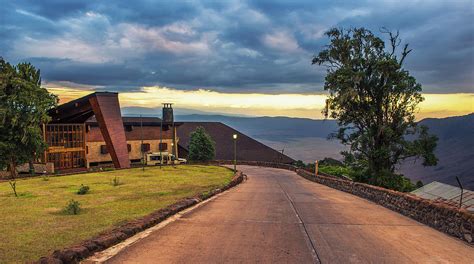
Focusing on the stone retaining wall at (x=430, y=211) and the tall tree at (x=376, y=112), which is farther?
the tall tree at (x=376, y=112)

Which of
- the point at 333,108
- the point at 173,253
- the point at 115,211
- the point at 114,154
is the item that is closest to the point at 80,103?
the point at 114,154

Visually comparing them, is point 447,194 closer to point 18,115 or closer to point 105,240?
point 105,240

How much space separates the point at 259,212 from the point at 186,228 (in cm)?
405

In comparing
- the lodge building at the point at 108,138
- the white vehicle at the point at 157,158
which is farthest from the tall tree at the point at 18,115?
the white vehicle at the point at 157,158

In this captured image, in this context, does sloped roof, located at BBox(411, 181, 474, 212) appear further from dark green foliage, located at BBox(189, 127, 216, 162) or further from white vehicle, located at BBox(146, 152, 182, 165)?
white vehicle, located at BBox(146, 152, 182, 165)

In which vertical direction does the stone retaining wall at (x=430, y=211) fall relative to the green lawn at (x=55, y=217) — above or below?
below

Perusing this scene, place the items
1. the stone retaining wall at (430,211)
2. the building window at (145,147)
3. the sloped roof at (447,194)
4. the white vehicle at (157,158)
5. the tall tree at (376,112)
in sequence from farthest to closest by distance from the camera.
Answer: the building window at (145,147) < the white vehicle at (157,158) < the tall tree at (376,112) < the sloped roof at (447,194) < the stone retaining wall at (430,211)

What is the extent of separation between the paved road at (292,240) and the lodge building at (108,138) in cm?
2964

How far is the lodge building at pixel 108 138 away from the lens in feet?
134

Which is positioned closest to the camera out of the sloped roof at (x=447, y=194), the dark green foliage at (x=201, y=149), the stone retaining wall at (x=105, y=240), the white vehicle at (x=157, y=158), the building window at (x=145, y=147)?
the stone retaining wall at (x=105, y=240)

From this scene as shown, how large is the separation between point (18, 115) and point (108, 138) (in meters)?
8.84

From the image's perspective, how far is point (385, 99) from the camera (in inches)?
1448

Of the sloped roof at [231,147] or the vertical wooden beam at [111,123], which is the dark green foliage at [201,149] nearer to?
the sloped roof at [231,147]

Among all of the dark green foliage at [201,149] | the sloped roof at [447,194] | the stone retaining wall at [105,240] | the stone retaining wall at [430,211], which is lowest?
the sloped roof at [447,194]
